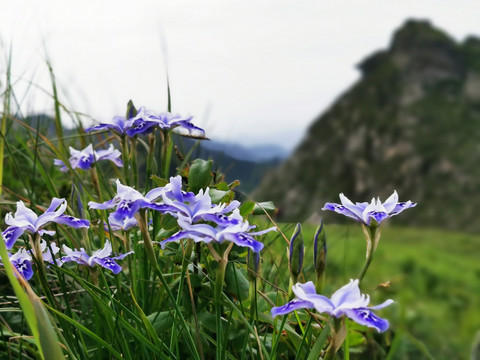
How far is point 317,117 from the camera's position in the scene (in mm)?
46562

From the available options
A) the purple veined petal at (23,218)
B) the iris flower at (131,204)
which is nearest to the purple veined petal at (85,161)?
the purple veined petal at (23,218)

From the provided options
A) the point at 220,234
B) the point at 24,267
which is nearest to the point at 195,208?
the point at 220,234

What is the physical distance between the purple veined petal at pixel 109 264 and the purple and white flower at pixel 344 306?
0.48 meters

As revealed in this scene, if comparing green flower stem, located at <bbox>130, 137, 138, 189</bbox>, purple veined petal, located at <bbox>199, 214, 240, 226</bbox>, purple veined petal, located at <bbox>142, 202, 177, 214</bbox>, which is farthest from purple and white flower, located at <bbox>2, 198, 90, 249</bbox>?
green flower stem, located at <bbox>130, 137, 138, 189</bbox>

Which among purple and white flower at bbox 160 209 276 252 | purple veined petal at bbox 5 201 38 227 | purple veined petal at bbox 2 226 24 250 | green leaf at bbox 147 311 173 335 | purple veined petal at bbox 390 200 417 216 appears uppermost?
purple and white flower at bbox 160 209 276 252

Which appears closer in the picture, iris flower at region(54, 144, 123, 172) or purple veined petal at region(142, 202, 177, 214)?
purple veined petal at region(142, 202, 177, 214)

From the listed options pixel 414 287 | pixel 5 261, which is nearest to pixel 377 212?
pixel 5 261

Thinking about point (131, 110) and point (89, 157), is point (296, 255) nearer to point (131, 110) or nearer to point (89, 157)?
point (131, 110)

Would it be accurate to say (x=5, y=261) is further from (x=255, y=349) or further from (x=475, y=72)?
(x=475, y=72)

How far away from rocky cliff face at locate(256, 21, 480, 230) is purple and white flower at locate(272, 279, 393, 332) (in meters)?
32.8

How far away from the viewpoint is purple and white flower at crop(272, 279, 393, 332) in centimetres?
100

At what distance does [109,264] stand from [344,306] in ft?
1.99

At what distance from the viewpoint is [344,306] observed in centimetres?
103

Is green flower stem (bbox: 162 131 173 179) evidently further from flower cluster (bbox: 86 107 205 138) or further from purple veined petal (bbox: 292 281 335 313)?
purple veined petal (bbox: 292 281 335 313)
